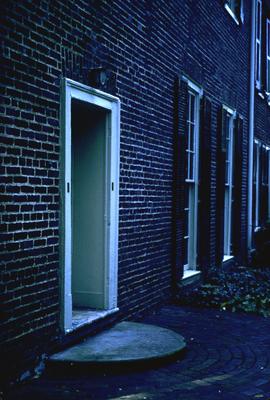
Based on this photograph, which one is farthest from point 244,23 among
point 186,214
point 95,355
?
point 95,355

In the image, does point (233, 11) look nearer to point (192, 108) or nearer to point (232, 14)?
point (232, 14)

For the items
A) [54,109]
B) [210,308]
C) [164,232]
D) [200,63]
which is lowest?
[210,308]

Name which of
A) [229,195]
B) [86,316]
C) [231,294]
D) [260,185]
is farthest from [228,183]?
[86,316]

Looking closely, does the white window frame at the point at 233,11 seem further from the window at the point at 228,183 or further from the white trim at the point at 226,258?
the white trim at the point at 226,258

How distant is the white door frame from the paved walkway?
813 millimetres

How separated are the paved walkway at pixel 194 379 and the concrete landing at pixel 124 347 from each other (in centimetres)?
11

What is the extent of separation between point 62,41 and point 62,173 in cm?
120

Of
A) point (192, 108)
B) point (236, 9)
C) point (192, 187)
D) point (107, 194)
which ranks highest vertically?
point (236, 9)

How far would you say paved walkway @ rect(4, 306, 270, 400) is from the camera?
4.48m

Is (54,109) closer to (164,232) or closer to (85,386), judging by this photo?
(85,386)

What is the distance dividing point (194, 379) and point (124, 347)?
2.68ft

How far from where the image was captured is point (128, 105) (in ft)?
22.6

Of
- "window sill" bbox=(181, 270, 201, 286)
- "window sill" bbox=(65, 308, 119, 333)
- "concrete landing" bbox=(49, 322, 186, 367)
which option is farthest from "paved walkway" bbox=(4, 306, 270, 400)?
"window sill" bbox=(181, 270, 201, 286)

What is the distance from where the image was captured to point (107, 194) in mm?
6406
